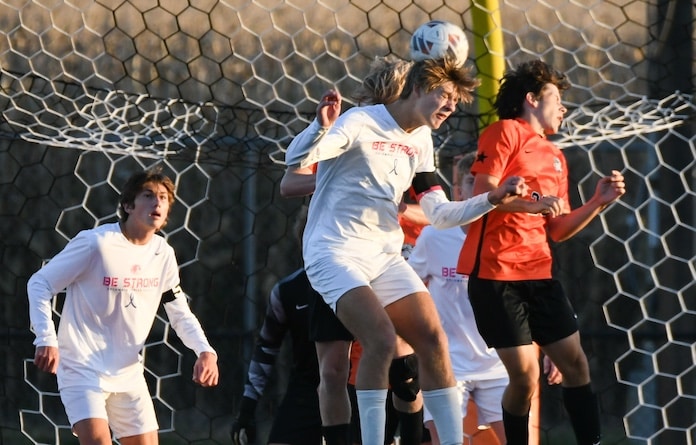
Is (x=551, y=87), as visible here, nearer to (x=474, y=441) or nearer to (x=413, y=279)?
(x=413, y=279)

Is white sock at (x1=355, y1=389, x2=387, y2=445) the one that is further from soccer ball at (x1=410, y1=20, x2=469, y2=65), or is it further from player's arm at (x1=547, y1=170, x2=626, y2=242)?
soccer ball at (x1=410, y1=20, x2=469, y2=65)

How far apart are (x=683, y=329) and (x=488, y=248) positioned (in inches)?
79.4

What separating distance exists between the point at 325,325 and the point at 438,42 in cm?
105

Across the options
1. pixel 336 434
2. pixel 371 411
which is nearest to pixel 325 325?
pixel 336 434

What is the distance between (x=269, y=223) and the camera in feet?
21.8

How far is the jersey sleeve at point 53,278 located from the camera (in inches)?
184

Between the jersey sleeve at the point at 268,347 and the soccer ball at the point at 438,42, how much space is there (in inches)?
44.1

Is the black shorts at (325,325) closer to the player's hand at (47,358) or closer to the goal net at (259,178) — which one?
the player's hand at (47,358)

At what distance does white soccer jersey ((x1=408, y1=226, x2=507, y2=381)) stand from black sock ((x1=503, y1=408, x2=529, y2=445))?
2.35 feet

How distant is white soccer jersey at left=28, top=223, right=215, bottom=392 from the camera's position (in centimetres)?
479

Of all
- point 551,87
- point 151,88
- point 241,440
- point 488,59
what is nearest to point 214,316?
point 151,88

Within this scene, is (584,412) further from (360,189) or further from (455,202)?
(360,189)

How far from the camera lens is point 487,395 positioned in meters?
5.24

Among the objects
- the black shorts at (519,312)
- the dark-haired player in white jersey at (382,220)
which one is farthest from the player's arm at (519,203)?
the black shorts at (519,312)
